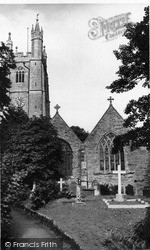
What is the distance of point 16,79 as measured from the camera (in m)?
65.8

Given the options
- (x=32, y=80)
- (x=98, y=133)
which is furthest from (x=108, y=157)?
(x=32, y=80)

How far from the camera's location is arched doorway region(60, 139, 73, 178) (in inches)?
1351

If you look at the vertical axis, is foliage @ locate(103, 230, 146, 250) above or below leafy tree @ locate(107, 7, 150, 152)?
below

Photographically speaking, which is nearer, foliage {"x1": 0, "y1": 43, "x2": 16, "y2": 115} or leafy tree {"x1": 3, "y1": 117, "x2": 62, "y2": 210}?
foliage {"x1": 0, "y1": 43, "x2": 16, "y2": 115}

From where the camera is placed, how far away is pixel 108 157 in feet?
112

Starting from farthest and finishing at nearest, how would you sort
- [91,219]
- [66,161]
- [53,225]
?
[66,161] → [91,219] → [53,225]

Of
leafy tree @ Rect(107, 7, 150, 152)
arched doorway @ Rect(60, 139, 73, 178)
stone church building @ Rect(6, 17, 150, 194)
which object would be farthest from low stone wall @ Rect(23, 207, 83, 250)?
arched doorway @ Rect(60, 139, 73, 178)

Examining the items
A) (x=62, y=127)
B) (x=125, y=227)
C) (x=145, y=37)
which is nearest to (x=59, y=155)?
(x=62, y=127)

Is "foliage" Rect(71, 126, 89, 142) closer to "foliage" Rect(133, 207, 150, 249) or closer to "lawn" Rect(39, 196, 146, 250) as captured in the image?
"lawn" Rect(39, 196, 146, 250)

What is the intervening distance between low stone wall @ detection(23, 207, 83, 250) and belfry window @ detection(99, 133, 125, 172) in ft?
46.2

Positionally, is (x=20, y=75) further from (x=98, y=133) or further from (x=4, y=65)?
(x=4, y=65)

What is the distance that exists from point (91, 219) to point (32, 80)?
5173 cm

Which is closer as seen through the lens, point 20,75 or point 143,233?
point 143,233

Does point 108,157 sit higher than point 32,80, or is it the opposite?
point 32,80
